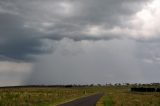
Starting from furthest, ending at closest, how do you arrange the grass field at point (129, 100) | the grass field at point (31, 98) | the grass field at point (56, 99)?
the grass field at point (129, 100), the grass field at point (56, 99), the grass field at point (31, 98)

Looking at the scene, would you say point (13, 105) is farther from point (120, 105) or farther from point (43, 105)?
point (120, 105)

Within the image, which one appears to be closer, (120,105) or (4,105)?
(4,105)

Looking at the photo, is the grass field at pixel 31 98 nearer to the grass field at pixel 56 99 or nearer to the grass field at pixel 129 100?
the grass field at pixel 56 99

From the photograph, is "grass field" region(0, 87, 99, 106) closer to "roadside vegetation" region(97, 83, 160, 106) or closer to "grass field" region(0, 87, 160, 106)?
"grass field" region(0, 87, 160, 106)

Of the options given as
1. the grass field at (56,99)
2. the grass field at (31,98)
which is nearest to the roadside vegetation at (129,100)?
the grass field at (56,99)

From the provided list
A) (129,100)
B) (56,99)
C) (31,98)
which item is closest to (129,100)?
(129,100)

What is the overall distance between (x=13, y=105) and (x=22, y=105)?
1.51m

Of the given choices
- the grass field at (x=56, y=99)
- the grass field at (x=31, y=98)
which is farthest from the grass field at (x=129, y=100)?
the grass field at (x=31, y=98)

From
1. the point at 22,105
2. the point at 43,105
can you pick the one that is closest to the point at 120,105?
the point at 43,105

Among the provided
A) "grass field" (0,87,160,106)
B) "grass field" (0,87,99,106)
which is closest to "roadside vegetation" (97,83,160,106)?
"grass field" (0,87,160,106)

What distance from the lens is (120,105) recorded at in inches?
1700

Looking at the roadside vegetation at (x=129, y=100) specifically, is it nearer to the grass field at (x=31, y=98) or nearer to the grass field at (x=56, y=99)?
the grass field at (x=56, y=99)

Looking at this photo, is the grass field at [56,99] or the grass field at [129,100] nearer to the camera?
the grass field at [56,99]

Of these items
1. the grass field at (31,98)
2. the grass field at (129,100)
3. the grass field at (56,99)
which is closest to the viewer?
the grass field at (31,98)
